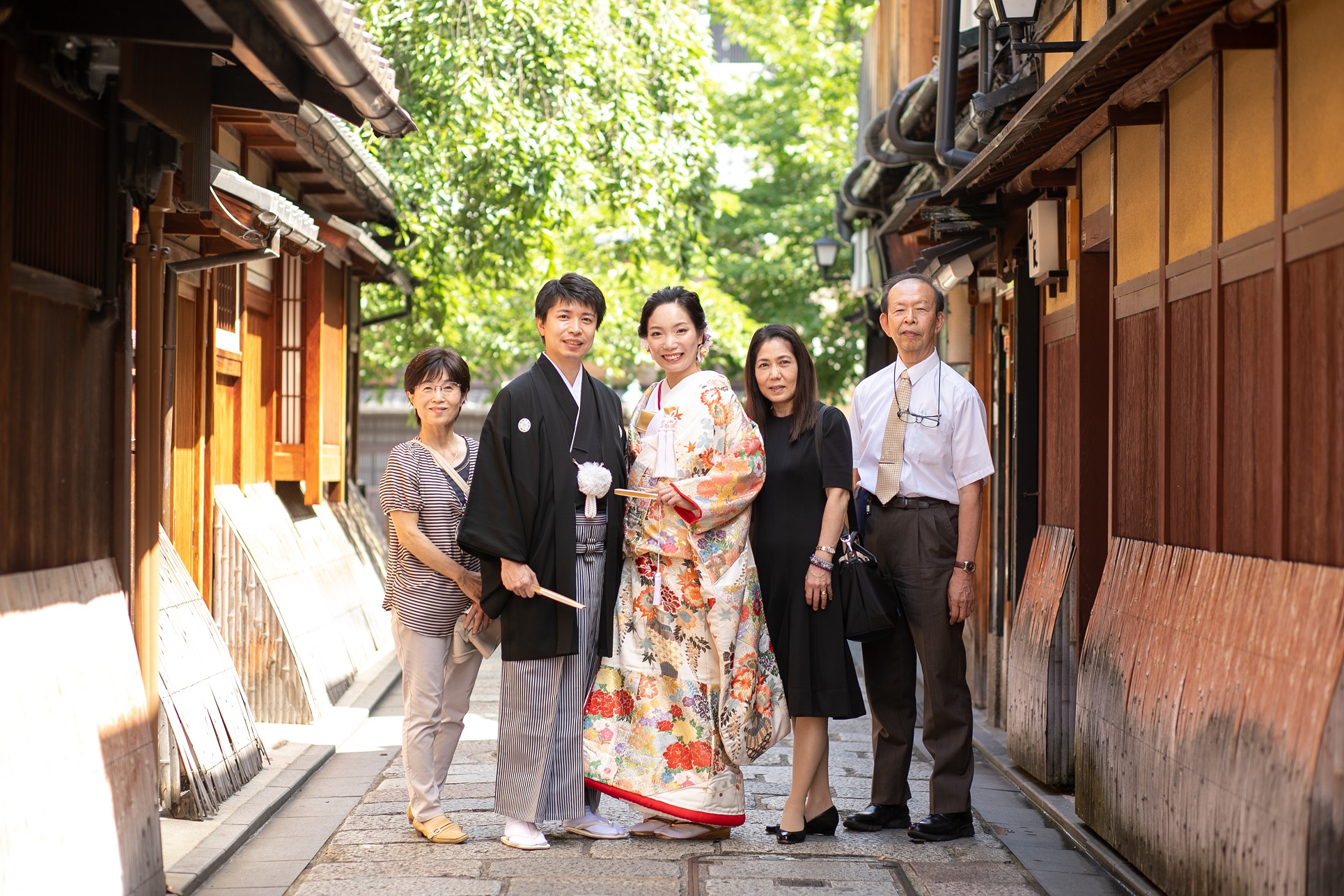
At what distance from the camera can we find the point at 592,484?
6.07 metres

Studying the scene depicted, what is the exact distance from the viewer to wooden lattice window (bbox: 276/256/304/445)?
11.9 m

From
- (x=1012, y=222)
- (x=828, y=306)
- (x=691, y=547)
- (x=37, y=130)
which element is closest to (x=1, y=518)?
(x=37, y=130)

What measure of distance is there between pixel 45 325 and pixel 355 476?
12282 mm

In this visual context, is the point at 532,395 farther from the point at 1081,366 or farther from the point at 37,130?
the point at 1081,366

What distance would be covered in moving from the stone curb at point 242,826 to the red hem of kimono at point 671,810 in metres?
1.56

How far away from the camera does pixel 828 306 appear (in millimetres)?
27547

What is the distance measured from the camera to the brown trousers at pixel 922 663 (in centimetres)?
630

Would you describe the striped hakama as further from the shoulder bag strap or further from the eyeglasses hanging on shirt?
the eyeglasses hanging on shirt

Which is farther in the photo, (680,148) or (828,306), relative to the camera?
(828,306)

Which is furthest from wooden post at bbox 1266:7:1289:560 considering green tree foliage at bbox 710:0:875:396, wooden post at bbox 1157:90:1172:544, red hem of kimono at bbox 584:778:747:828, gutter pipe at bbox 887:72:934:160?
green tree foliage at bbox 710:0:875:396

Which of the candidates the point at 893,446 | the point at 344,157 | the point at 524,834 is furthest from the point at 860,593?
the point at 344,157

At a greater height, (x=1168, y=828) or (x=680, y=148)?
(x=680, y=148)

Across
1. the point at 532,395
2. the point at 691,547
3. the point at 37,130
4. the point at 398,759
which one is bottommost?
the point at 398,759

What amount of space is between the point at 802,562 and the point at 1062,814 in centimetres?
184
